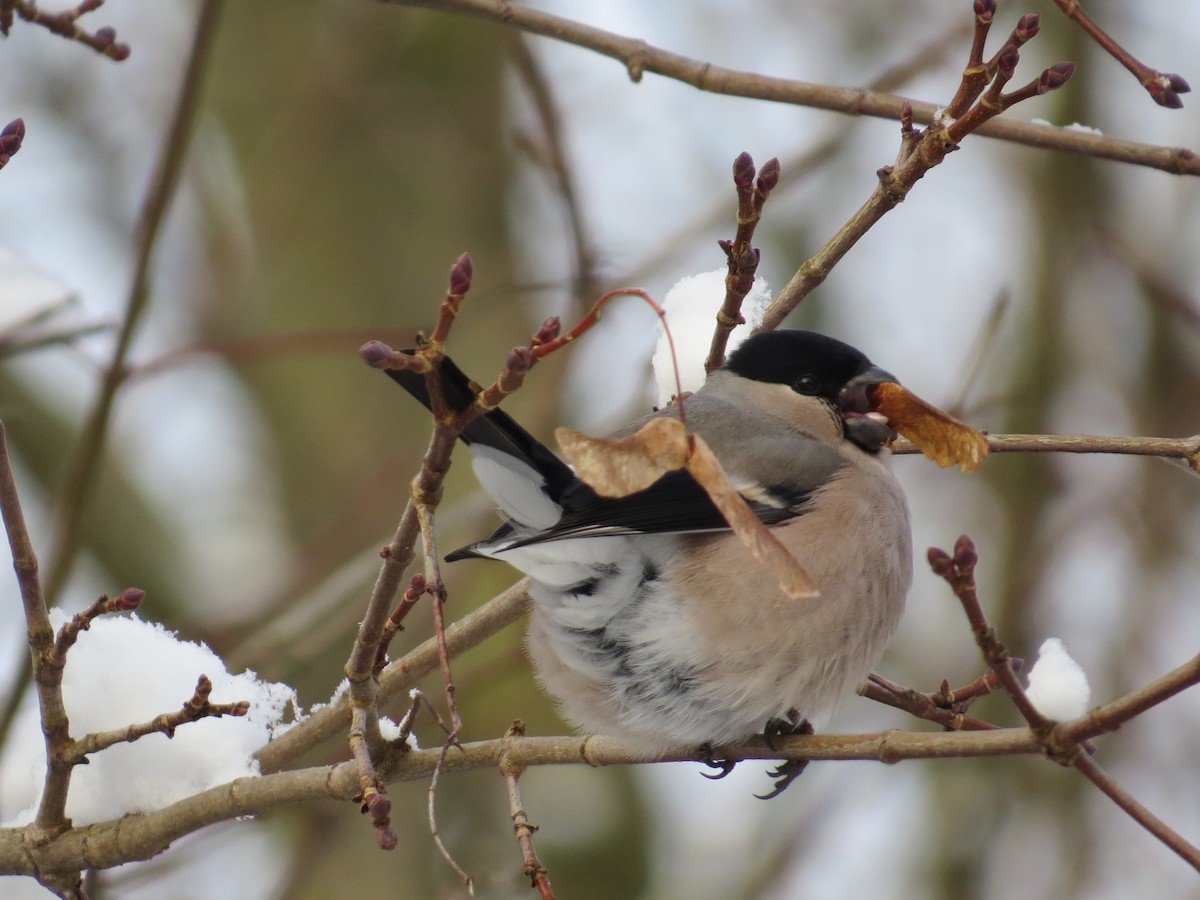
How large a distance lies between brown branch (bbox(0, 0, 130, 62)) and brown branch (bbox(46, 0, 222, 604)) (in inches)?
28.2

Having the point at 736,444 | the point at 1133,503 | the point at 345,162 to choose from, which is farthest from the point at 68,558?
the point at 1133,503

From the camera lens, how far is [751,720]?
2.74m

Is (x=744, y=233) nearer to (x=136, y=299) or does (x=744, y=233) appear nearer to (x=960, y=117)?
(x=960, y=117)

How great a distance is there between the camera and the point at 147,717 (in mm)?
2508

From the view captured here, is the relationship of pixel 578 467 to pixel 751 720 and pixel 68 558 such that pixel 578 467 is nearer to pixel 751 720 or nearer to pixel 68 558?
pixel 751 720

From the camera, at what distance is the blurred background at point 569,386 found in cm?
575

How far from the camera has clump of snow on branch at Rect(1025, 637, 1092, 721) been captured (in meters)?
1.78

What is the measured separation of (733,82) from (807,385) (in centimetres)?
88

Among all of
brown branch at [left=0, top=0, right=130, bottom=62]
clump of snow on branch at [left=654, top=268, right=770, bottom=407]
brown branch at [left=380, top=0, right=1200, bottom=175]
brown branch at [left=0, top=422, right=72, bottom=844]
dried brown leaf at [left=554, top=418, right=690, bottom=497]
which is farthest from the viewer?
clump of snow on branch at [left=654, top=268, right=770, bottom=407]

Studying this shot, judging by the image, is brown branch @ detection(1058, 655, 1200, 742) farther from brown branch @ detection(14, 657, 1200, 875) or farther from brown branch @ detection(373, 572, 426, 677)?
brown branch @ detection(373, 572, 426, 677)

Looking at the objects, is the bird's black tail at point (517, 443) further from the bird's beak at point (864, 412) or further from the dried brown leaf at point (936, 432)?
the bird's beak at point (864, 412)

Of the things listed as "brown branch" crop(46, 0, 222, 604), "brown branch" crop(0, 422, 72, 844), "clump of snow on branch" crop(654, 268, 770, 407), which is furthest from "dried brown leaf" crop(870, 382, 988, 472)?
"brown branch" crop(46, 0, 222, 604)

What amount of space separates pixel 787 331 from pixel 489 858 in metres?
3.21

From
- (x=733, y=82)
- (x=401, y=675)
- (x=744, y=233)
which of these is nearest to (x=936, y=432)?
(x=744, y=233)
